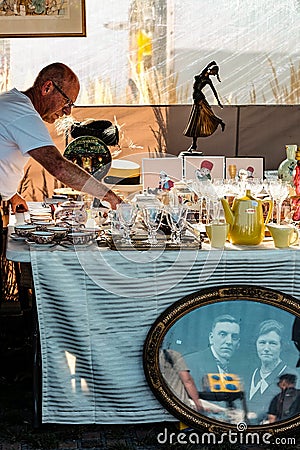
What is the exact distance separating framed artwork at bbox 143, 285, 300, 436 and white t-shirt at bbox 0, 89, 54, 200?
85 cm

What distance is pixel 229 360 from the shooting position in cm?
295

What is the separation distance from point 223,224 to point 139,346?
0.55 metres

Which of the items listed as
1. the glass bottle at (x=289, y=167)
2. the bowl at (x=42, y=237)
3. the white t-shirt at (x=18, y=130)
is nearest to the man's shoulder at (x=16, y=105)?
the white t-shirt at (x=18, y=130)

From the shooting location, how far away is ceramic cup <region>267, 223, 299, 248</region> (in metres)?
2.92

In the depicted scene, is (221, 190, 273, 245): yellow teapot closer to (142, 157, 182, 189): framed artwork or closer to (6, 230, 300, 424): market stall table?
(6, 230, 300, 424): market stall table

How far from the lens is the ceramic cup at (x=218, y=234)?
114 inches

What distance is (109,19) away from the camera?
458cm

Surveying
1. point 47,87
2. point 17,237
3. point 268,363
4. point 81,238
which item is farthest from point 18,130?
point 268,363

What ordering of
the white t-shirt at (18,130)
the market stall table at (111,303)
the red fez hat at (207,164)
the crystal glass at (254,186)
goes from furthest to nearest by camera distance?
1. the red fez hat at (207,164)
2. the crystal glass at (254,186)
3. the white t-shirt at (18,130)
4. the market stall table at (111,303)

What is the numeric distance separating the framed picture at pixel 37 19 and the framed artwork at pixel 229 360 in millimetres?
2232

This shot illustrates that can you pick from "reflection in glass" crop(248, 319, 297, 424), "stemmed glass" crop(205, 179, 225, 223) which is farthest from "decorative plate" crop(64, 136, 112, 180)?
"reflection in glass" crop(248, 319, 297, 424)

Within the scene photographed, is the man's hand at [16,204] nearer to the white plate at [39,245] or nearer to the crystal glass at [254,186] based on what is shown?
the white plate at [39,245]

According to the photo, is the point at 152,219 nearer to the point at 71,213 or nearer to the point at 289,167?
the point at 71,213

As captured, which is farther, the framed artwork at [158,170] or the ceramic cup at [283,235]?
the framed artwork at [158,170]
